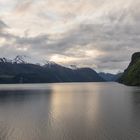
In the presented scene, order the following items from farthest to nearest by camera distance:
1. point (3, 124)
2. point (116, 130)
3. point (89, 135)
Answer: point (3, 124)
point (116, 130)
point (89, 135)

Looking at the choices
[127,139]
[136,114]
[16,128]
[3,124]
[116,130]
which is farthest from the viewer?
[136,114]

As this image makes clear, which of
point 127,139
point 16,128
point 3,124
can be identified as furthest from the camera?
point 3,124

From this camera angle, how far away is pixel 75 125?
6047 cm

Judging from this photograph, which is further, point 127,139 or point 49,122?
point 49,122

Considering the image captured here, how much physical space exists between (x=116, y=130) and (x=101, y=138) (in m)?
7.99

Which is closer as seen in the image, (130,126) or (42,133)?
(42,133)

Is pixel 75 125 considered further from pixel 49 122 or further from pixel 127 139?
pixel 127 139

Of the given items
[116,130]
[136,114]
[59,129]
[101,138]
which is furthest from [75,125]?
[136,114]

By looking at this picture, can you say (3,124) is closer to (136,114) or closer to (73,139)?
(73,139)

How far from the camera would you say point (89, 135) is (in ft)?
164

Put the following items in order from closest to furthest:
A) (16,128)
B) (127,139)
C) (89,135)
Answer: (127,139), (89,135), (16,128)

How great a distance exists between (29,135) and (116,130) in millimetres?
16669

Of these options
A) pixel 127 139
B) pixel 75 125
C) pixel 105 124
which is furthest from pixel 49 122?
pixel 127 139

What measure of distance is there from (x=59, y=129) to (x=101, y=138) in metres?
11.4
